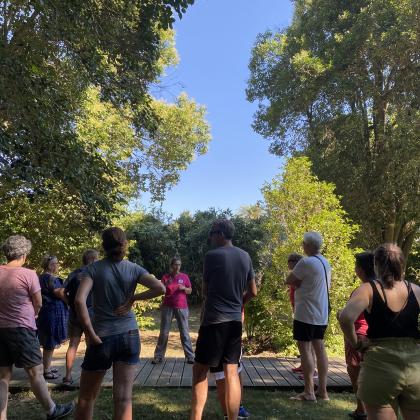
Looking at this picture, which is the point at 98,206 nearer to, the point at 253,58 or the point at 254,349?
the point at 254,349

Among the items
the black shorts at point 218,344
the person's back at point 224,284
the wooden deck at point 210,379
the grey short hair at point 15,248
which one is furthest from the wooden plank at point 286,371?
the grey short hair at point 15,248

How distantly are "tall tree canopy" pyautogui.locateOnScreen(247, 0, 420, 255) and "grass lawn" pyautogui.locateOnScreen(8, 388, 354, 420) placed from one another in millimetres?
9451

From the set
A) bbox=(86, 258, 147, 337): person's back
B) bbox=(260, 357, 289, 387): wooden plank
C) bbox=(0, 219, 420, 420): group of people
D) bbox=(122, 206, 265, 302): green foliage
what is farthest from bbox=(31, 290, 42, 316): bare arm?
bbox=(122, 206, 265, 302): green foliage

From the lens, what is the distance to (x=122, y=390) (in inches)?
122

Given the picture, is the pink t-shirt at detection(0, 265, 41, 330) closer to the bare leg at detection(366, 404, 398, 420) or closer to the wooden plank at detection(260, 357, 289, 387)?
the bare leg at detection(366, 404, 398, 420)

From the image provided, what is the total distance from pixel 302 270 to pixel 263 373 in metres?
2.07

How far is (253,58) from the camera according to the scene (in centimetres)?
1645

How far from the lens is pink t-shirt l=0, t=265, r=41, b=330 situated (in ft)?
12.2

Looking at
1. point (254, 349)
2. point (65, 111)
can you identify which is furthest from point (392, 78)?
point (65, 111)

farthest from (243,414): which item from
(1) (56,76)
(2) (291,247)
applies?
(1) (56,76)

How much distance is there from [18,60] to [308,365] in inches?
202

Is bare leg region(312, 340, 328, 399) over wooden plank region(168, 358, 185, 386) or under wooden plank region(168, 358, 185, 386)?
over

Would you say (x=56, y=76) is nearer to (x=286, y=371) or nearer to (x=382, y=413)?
(x=286, y=371)

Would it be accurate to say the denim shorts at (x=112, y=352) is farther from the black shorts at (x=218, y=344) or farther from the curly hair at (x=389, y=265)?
the curly hair at (x=389, y=265)
